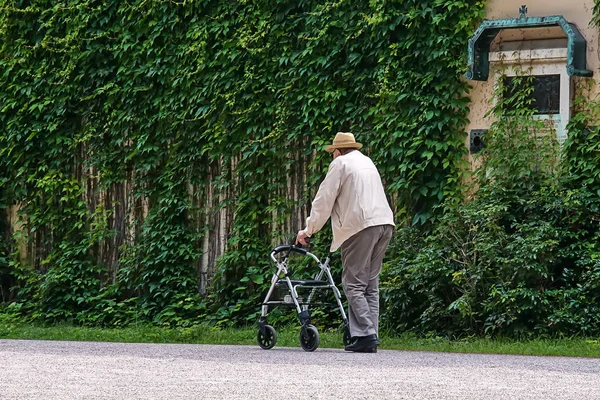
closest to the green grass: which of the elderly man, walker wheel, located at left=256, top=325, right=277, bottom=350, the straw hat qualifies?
walker wheel, located at left=256, top=325, right=277, bottom=350

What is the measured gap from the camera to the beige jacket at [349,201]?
9.91 meters

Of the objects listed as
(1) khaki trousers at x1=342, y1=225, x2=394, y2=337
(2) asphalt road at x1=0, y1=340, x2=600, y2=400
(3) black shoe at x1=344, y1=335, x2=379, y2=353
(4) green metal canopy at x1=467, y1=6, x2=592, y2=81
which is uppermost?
(4) green metal canopy at x1=467, y1=6, x2=592, y2=81

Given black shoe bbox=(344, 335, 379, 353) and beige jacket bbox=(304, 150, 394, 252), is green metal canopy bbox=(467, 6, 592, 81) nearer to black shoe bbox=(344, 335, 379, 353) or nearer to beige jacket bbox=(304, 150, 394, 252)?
beige jacket bbox=(304, 150, 394, 252)

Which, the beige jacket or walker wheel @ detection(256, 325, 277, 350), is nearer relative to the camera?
the beige jacket

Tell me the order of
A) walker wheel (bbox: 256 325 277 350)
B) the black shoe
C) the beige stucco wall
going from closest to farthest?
the black shoe < walker wheel (bbox: 256 325 277 350) < the beige stucco wall

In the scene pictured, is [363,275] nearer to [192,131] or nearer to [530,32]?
[530,32]

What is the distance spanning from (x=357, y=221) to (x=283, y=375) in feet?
8.09

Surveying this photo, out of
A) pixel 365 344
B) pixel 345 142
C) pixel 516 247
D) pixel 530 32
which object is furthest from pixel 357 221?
pixel 530 32

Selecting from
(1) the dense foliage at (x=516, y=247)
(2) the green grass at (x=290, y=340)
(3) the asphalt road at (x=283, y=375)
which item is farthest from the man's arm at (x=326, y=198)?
(1) the dense foliage at (x=516, y=247)

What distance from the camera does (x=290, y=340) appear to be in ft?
36.1

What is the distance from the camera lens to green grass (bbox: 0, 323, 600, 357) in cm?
978

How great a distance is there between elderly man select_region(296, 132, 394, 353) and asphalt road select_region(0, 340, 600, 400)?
1.97 feet

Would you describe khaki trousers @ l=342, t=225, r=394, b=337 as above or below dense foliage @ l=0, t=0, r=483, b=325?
below

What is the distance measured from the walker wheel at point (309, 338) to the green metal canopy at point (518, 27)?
3.56 metres
